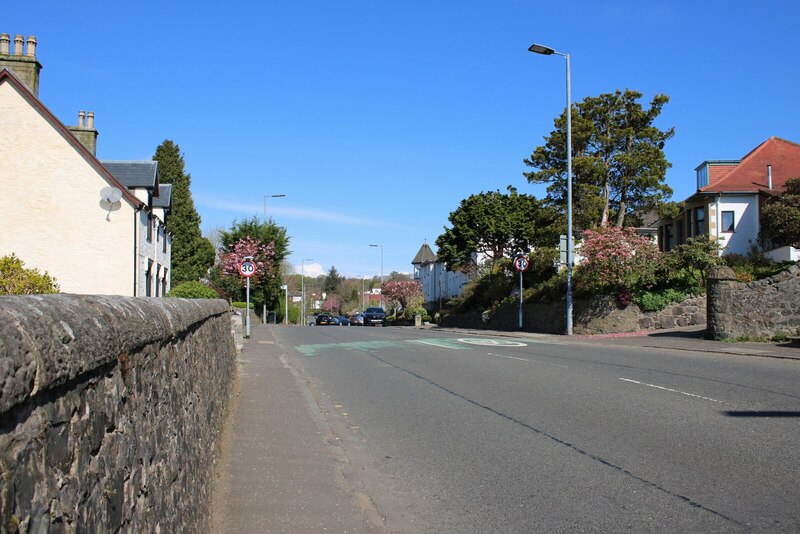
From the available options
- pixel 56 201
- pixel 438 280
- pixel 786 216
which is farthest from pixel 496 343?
pixel 438 280

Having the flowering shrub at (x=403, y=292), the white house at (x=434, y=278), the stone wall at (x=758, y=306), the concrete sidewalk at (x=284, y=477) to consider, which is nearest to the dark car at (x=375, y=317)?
the flowering shrub at (x=403, y=292)

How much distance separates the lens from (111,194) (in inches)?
974

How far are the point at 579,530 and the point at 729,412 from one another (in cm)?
518

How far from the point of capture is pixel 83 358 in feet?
7.42

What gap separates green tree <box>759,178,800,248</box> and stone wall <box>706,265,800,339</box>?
1198cm

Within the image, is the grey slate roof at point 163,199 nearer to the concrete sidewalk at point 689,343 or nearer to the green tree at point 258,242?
the green tree at point 258,242

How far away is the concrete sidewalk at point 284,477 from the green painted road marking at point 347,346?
445 inches

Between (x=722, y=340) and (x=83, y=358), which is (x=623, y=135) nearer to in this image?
(x=722, y=340)

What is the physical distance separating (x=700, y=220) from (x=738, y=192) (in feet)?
9.87

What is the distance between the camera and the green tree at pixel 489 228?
49188 mm

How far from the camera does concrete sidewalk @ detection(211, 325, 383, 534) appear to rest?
5.49 metres

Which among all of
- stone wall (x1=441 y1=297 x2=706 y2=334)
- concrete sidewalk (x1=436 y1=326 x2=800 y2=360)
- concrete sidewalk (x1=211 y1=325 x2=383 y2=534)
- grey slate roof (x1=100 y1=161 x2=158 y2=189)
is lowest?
concrete sidewalk (x1=211 y1=325 x2=383 y2=534)

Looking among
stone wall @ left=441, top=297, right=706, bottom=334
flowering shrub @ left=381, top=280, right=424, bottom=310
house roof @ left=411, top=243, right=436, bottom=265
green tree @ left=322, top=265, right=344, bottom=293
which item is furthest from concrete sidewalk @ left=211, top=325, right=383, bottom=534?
green tree @ left=322, top=265, right=344, bottom=293

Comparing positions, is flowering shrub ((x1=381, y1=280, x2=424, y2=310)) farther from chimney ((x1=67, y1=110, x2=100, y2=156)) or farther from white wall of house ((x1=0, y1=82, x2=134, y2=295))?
white wall of house ((x1=0, y1=82, x2=134, y2=295))
